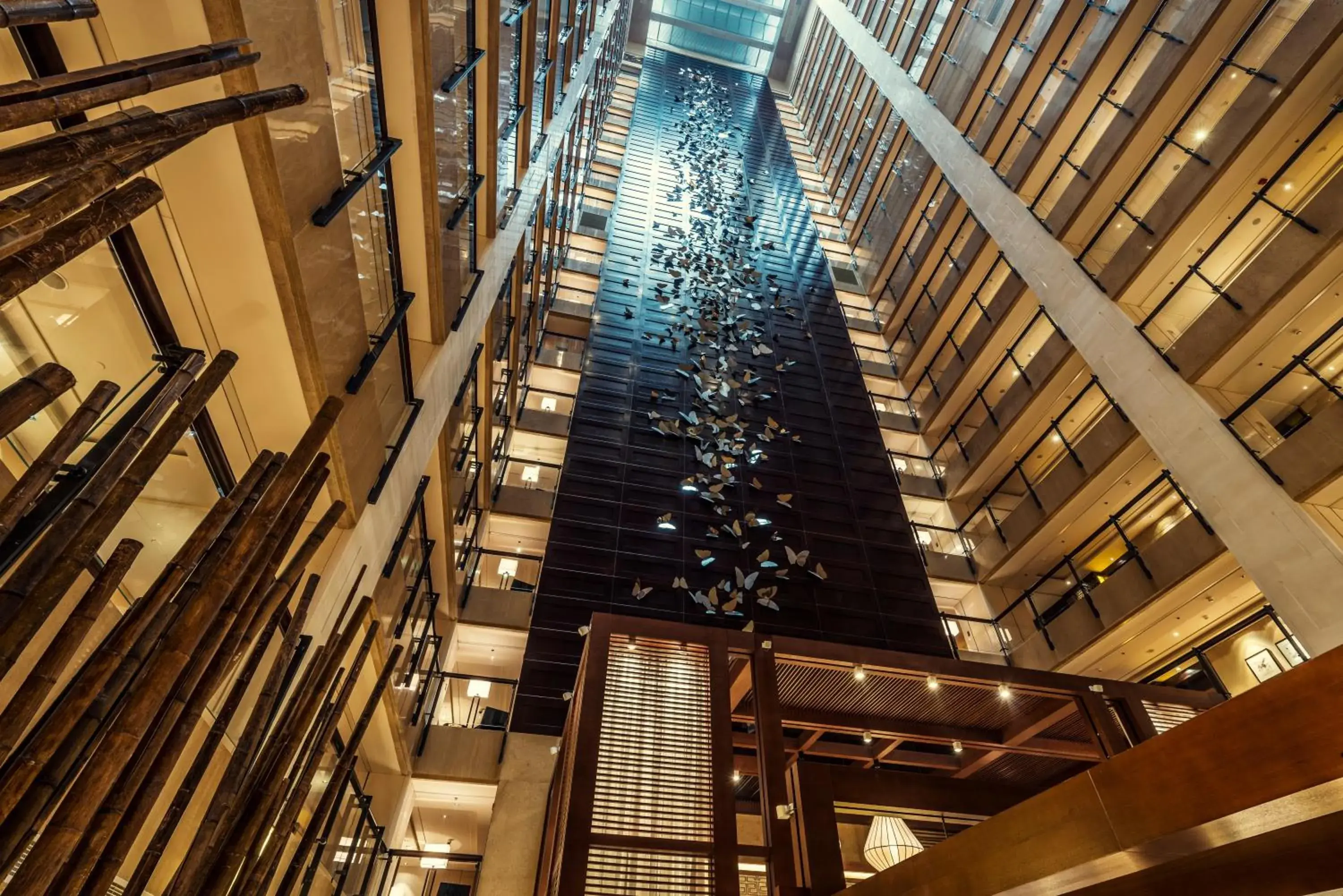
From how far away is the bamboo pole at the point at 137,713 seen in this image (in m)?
1.63

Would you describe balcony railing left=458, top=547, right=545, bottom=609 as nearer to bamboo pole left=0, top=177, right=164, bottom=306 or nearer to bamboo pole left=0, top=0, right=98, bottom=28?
bamboo pole left=0, top=177, right=164, bottom=306

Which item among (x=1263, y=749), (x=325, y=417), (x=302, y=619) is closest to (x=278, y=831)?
(x=302, y=619)

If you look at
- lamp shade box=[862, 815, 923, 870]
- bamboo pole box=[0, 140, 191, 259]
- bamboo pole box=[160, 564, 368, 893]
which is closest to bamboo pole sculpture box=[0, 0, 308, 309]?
bamboo pole box=[0, 140, 191, 259]

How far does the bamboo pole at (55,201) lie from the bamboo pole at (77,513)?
0.76 m

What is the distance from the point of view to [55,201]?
141 centimetres

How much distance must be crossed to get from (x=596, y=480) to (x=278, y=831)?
411 inches

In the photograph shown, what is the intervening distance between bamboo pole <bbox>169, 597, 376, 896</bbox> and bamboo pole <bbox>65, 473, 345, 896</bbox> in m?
0.29

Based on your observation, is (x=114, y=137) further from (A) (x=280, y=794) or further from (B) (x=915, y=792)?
(B) (x=915, y=792)

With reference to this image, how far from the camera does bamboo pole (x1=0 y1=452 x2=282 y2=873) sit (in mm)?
1594

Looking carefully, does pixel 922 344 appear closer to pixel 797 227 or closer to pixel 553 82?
pixel 797 227

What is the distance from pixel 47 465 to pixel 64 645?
502 mm

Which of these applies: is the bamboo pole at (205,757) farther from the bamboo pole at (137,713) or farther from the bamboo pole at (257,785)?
the bamboo pole at (137,713)

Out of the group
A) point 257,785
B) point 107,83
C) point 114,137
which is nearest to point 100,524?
point 114,137

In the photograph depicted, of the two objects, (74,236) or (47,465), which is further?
(47,465)
